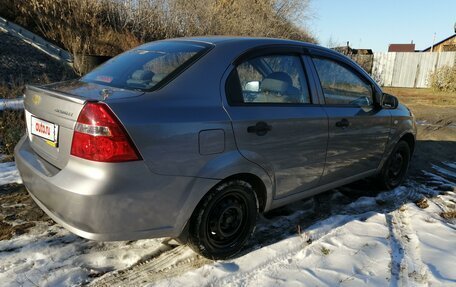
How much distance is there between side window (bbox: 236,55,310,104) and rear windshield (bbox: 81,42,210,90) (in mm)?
400

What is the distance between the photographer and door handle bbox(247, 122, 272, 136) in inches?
108

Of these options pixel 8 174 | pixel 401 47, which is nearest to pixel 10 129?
pixel 8 174

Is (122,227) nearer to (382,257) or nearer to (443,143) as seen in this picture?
(382,257)

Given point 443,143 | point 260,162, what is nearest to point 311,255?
point 260,162

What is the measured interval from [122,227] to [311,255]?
154 centimetres

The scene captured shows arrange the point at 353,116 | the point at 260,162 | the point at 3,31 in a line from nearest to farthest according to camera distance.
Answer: the point at 260,162, the point at 353,116, the point at 3,31

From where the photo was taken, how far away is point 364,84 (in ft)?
13.5

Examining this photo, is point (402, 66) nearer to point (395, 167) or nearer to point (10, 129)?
point (395, 167)

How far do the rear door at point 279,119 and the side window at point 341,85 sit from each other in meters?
0.27

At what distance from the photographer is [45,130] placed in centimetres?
256

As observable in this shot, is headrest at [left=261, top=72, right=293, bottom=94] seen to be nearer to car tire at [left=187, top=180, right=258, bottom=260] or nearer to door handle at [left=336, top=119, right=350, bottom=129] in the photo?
door handle at [left=336, top=119, right=350, bottom=129]

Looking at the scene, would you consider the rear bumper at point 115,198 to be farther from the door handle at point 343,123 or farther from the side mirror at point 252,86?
the door handle at point 343,123

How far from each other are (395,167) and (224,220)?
2.93 m

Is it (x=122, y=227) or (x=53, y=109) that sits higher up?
(x=53, y=109)
